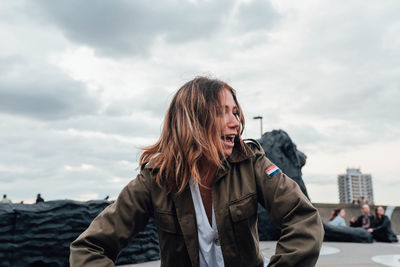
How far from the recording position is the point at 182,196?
1.75 m

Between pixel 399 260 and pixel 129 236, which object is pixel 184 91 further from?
pixel 399 260

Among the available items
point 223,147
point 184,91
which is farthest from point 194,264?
point 184,91

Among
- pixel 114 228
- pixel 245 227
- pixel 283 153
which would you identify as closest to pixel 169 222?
pixel 114 228

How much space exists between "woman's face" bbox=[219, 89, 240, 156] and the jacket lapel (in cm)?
30

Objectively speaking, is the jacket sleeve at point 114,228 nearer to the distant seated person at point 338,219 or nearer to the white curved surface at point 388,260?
the white curved surface at point 388,260

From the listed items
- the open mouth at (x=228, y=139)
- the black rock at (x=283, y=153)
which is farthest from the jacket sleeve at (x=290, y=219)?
the black rock at (x=283, y=153)

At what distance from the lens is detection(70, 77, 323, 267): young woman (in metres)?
1.66

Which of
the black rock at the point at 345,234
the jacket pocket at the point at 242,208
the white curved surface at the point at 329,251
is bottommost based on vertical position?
the white curved surface at the point at 329,251

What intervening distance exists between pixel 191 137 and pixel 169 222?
0.41 m

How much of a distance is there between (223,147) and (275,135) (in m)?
8.76

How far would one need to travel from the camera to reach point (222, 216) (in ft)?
5.51

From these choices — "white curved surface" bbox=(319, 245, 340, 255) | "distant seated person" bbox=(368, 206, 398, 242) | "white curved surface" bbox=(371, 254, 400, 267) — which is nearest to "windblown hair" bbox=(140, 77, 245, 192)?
"white curved surface" bbox=(371, 254, 400, 267)

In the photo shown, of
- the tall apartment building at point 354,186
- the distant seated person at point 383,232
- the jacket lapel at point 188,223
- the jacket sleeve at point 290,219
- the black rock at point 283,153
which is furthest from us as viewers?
the tall apartment building at point 354,186

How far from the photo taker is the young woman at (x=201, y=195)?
5.43ft
